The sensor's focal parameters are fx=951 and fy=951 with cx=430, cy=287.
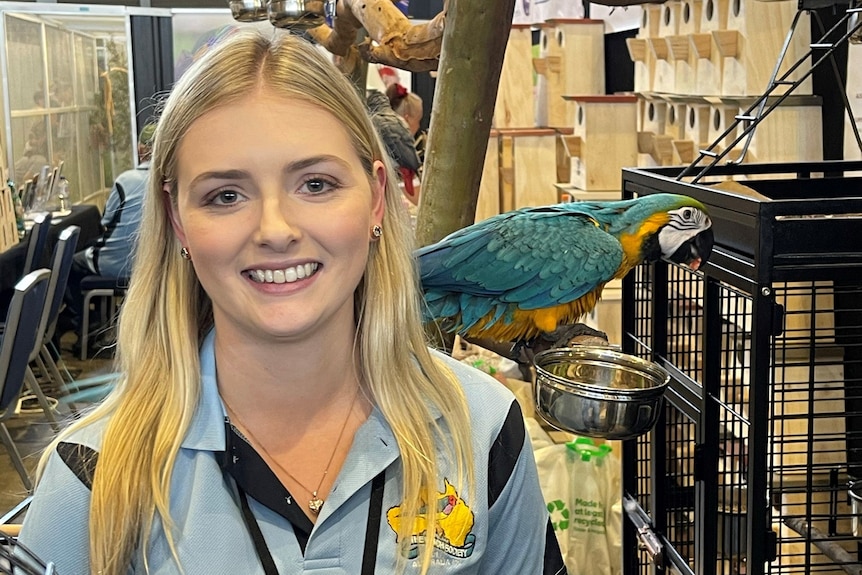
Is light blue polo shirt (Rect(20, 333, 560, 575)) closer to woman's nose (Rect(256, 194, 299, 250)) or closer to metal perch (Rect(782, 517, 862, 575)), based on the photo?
woman's nose (Rect(256, 194, 299, 250))

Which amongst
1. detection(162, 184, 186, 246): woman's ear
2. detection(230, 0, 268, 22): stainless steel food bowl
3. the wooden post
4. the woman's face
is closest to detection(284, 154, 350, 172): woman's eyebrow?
the woman's face

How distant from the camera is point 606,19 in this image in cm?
308

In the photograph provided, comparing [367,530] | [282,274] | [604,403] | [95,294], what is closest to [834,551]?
[604,403]

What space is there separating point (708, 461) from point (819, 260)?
0.99ft

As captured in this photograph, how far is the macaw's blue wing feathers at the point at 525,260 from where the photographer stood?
121 centimetres

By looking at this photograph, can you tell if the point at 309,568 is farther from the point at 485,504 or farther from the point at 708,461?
the point at 708,461

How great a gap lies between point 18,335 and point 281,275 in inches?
88.7

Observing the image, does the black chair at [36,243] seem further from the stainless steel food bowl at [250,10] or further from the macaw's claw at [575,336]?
the macaw's claw at [575,336]

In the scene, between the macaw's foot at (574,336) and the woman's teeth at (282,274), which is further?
the macaw's foot at (574,336)

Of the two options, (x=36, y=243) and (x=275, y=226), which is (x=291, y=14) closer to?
(x=275, y=226)

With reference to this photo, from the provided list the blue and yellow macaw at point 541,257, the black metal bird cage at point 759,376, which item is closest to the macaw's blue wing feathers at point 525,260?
the blue and yellow macaw at point 541,257

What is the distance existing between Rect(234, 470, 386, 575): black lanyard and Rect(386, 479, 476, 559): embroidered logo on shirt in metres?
0.02

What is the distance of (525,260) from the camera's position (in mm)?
1232

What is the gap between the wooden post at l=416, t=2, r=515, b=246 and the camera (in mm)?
1203
